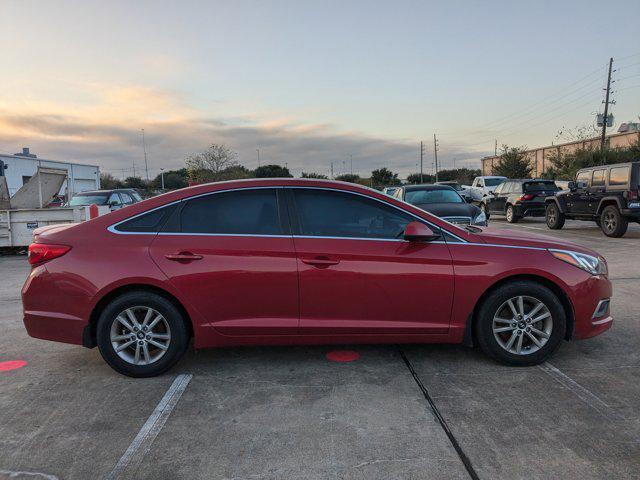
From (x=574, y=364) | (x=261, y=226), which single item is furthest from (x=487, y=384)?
(x=261, y=226)

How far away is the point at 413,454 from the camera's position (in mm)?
2791

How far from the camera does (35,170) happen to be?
4216 cm

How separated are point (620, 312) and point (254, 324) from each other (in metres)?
4.49

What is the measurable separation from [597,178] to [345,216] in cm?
1234

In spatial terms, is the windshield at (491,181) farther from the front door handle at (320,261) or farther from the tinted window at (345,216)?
the front door handle at (320,261)

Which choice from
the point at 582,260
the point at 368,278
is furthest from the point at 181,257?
the point at 582,260

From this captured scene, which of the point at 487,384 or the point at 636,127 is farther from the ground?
the point at 636,127

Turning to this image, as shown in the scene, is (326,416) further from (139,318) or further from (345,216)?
(139,318)

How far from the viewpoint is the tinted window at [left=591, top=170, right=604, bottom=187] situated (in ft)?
43.9

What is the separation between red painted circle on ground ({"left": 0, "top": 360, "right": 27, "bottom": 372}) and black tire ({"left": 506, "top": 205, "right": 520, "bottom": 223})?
17.8m

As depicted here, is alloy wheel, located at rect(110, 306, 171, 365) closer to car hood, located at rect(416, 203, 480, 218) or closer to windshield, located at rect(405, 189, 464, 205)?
car hood, located at rect(416, 203, 480, 218)

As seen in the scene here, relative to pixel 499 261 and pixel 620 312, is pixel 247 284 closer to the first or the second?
pixel 499 261

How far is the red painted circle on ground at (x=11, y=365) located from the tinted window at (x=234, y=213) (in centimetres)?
206

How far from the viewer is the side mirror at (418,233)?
3822mm
